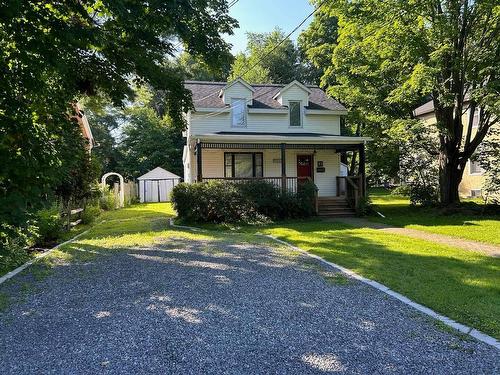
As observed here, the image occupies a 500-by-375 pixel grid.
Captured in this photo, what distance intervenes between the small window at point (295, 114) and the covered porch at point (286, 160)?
1204 millimetres

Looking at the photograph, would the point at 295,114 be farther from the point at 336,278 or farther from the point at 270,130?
the point at 336,278

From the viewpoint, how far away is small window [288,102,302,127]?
62.7ft

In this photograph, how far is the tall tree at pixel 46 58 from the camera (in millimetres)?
4223

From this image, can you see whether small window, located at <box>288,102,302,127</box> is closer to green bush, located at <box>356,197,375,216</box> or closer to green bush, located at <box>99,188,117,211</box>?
green bush, located at <box>356,197,375,216</box>

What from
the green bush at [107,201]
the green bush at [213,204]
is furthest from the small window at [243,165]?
the green bush at [107,201]

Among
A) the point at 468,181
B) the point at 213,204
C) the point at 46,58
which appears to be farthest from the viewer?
the point at 468,181

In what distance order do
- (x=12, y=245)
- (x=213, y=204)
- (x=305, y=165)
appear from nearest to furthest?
(x=12, y=245)
(x=213, y=204)
(x=305, y=165)

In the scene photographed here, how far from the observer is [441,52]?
12.8 meters

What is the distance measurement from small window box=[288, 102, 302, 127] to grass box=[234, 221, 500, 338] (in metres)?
8.76

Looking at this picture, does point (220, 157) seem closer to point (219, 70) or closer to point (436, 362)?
point (219, 70)

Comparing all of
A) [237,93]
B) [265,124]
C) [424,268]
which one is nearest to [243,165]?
[265,124]

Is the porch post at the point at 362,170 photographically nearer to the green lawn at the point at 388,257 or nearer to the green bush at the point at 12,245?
the green lawn at the point at 388,257

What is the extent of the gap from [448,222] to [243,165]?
9.21 m

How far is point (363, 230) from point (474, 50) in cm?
844
